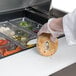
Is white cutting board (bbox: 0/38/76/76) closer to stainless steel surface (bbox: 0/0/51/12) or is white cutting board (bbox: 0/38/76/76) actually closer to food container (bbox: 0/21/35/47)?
food container (bbox: 0/21/35/47)

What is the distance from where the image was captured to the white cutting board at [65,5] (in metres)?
1.61

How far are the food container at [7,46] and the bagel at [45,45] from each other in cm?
13

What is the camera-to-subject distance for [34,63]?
3.26 ft

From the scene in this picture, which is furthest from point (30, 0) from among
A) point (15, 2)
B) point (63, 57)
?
point (63, 57)

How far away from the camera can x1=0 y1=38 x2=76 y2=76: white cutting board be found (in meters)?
0.92

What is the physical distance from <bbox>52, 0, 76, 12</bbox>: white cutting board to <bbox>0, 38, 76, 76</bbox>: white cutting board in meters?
0.60

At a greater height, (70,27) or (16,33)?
(70,27)

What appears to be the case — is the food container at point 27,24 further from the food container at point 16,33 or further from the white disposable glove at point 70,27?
the white disposable glove at point 70,27

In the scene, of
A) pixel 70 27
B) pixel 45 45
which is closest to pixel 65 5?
pixel 45 45

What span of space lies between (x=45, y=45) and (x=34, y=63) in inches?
5.5

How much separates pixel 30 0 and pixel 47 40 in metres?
0.48

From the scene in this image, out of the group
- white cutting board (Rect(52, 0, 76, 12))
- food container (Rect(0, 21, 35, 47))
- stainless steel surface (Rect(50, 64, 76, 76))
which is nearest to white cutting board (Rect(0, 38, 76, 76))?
stainless steel surface (Rect(50, 64, 76, 76))

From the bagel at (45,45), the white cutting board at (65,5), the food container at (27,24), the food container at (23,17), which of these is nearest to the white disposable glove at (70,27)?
the bagel at (45,45)

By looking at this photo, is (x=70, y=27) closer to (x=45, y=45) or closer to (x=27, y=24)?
(x=45, y=45)
